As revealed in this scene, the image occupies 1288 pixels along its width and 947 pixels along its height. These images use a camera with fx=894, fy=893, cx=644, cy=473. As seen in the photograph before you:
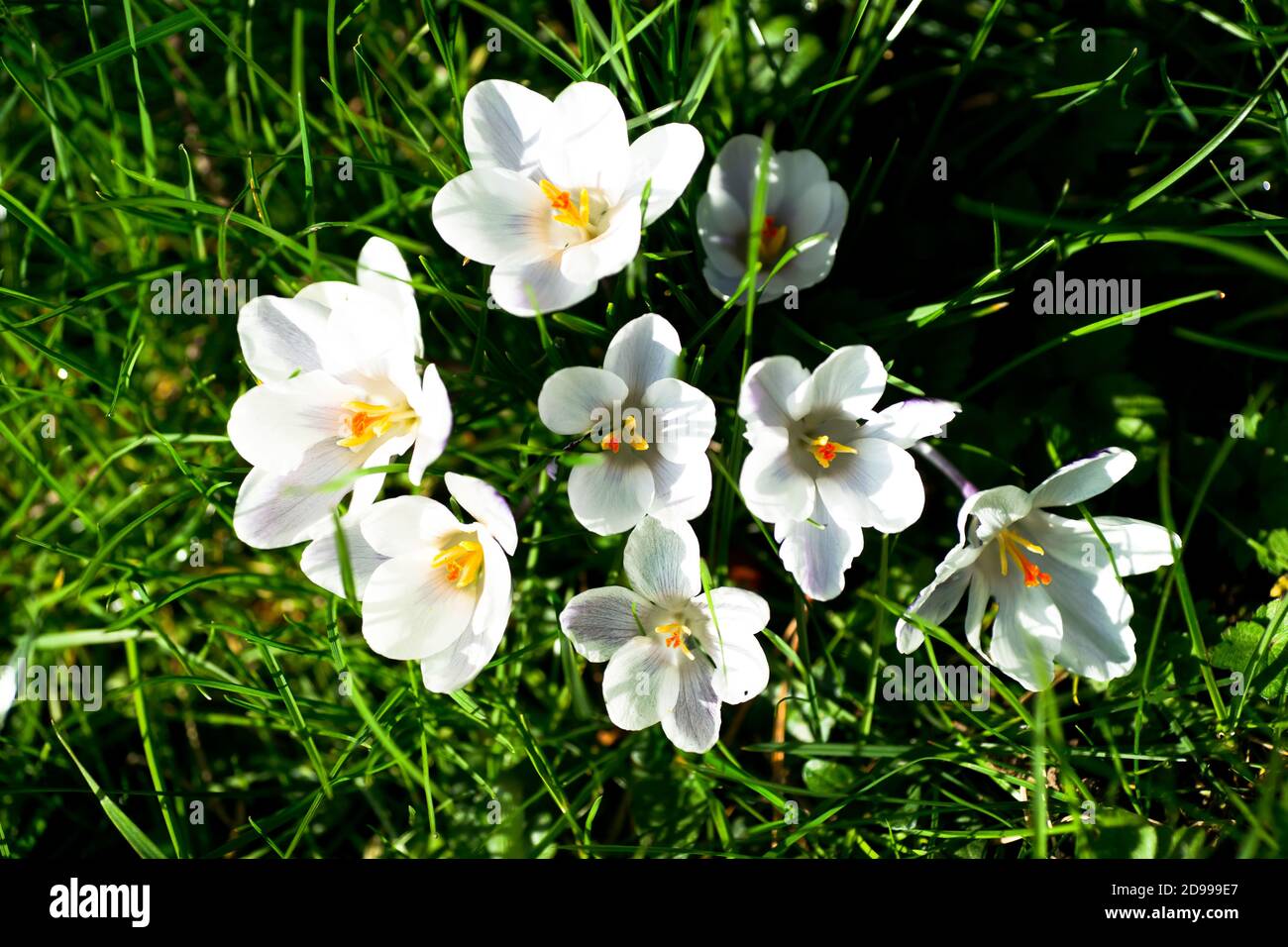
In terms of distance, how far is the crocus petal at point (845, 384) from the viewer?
1467 mm

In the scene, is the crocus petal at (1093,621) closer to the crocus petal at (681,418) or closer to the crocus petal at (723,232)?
the crocus petal at (681,418)

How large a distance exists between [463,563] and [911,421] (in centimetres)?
81

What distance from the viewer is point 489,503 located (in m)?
1.40

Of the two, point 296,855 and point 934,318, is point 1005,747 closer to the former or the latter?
point 934,318

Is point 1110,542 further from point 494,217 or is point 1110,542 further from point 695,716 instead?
point 494,217

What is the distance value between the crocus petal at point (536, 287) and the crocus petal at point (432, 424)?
0.18 meters

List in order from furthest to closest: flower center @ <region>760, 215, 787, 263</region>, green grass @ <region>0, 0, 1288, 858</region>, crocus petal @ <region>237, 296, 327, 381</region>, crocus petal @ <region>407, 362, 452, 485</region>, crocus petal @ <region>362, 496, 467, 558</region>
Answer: flower center @ <region>760, 215, 787, 263</region> → green grass @ <region>0, 0, 1288, 858</region> → crocus petal @ <region>237, 296, 327, 381</region> → crocus petal @ <region>362, 496, 467, 558</region> → crocus petal @ <region>407, 362, 452, 485</region>

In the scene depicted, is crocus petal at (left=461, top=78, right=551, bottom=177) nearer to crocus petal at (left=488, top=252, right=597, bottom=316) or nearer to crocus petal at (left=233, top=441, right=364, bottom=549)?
crocus petal at (left=488, top=252, right=597, bottom=316)

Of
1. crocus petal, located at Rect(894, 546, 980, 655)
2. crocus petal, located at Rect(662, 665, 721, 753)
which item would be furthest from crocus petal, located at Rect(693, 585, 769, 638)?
crocus petal, located at Rect(894, 546, 980, 655)

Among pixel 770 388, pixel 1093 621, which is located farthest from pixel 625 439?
pixel 1093 621

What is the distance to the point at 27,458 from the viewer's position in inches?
74.4

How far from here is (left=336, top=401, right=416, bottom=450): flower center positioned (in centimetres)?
156

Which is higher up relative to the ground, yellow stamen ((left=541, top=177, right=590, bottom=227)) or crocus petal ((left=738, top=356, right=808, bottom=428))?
yellow stamen ((left=541, top=177, right=590, bottom=227))

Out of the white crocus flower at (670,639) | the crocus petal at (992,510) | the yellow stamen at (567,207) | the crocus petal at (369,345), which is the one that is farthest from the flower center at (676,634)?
the yellow stamen at (567,207)
